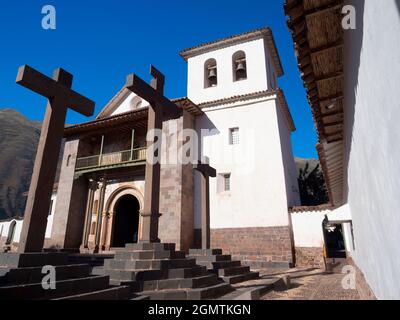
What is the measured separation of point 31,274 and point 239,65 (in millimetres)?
14232

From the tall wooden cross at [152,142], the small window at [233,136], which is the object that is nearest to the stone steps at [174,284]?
the tall wooden cross at [152,142]

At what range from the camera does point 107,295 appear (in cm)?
400

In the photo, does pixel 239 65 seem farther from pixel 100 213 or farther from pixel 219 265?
pixel 219 265

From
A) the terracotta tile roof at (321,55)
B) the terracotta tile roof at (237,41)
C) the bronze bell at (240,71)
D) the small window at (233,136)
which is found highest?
the terracotta tile roof at (237,41)

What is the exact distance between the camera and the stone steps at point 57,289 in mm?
3171

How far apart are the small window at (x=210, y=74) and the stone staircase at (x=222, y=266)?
34.4 feet

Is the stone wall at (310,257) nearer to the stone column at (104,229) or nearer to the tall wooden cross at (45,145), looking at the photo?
the stone column at (104,229)

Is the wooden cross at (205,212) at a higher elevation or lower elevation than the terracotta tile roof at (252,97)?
lower

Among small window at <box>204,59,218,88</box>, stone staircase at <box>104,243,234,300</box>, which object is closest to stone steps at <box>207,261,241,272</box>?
stone staircase at <box>104,243,234,300</box>

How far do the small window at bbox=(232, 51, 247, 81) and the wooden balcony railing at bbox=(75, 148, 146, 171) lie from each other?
669cm


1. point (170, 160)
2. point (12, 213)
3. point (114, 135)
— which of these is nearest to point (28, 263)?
point (170, 160)

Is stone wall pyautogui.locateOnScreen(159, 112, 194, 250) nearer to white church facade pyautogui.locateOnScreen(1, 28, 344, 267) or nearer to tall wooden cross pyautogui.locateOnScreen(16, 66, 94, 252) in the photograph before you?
white church facade pyautogui.locateOnScreen(1, 28, 344, 267)

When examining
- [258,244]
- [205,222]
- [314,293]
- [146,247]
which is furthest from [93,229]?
[314,293]

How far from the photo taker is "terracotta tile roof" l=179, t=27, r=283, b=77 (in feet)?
49.9
